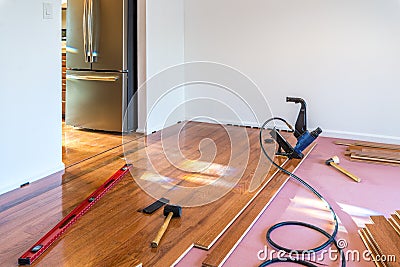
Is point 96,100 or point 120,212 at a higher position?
point 96,100

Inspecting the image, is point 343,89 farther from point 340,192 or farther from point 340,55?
point 340,192

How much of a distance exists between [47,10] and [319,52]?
293cm

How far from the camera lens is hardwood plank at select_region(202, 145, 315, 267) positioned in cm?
209

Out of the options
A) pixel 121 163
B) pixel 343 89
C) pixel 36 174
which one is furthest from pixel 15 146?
pixel 343 89

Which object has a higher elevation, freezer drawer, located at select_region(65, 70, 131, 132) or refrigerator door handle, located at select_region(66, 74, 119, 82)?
refrigerator door handle, located at select_region(66, 74, 119, 82)

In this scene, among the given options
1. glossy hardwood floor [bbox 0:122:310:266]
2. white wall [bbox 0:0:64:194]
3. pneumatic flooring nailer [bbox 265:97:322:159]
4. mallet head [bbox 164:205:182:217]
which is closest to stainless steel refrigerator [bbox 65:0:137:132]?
glossy hardwood floor [bbox 0:122:310:266]

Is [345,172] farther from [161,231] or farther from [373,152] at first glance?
[161,231]

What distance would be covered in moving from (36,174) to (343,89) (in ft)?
10.7

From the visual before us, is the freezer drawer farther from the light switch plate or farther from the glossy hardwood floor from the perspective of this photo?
the light switch plate

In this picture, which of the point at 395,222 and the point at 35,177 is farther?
the point at 35,177

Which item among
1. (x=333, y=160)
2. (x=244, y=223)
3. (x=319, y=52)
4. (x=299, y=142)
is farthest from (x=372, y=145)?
(x=244, y=223)

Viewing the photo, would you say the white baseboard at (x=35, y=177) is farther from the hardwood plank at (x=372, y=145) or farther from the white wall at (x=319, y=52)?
the hardwood plank at (x=372, y=145)

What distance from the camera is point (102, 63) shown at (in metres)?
4.77

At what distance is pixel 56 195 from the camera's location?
291 cm
